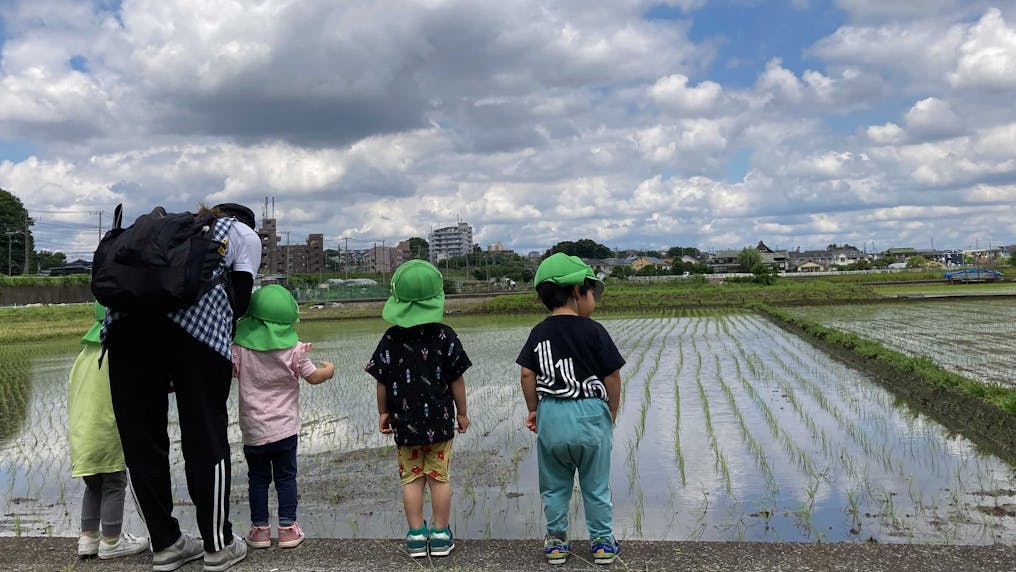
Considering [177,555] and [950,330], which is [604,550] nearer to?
[177,555]

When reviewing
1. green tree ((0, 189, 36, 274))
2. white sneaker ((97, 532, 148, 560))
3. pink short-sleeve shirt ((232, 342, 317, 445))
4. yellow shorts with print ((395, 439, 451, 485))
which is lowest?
white sneaker ((97, 532, 148, 560))

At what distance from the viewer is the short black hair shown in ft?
9.75

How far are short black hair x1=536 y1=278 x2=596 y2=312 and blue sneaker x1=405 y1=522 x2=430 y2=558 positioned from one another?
39.3 inches

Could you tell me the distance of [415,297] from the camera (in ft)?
9.87

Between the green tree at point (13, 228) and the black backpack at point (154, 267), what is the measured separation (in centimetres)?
5744

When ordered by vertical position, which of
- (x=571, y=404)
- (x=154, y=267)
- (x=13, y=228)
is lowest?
(x=571, y=404)

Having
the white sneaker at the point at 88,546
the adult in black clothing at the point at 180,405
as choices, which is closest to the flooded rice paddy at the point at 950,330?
the adult in black clothing at the point at 180,405

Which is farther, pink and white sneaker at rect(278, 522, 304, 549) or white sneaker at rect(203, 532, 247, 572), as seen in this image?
pink and white sneaker at rect(278, 522, 304, 549)

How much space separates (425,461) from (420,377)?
349 millimetres

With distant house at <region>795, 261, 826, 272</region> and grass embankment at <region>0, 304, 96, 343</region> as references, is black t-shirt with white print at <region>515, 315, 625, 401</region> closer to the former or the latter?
grass embankment at <region>0, 304, 96, 343</region>

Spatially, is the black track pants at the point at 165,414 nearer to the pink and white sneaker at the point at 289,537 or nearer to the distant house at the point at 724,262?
the pink and white sneaker at the point at 289,537

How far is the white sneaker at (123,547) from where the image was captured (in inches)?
117

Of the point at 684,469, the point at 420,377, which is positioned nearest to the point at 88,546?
the point at 420,377

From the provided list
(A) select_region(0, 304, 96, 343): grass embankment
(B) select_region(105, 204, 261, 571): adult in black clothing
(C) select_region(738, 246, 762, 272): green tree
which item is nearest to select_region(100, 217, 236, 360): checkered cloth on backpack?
(B) select_region(105, 204, 261, 571): adult in black clothing
